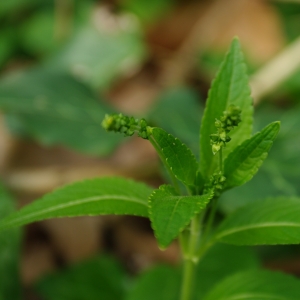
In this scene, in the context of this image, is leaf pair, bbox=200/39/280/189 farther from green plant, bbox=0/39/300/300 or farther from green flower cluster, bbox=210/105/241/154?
green flower cluster, bbox=210/105/241/154

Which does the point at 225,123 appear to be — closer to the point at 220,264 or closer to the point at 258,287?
the point at 258,287

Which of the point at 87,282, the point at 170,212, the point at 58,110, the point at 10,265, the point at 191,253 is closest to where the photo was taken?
the point at 170,212

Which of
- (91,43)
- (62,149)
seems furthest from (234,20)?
(62,149)

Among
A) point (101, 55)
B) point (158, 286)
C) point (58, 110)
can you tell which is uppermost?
point (101, 55)

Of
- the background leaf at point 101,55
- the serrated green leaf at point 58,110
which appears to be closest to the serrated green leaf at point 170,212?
the serrated green leaf at point 58,110

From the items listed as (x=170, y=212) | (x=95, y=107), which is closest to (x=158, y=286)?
(x=170, y=212)

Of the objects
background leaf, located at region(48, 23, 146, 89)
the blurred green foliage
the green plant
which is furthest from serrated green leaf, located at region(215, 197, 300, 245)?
background leaf, located at region(48, 23, 146, 89)

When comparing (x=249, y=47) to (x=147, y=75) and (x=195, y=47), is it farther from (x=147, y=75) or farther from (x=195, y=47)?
(x=147, y=75)
